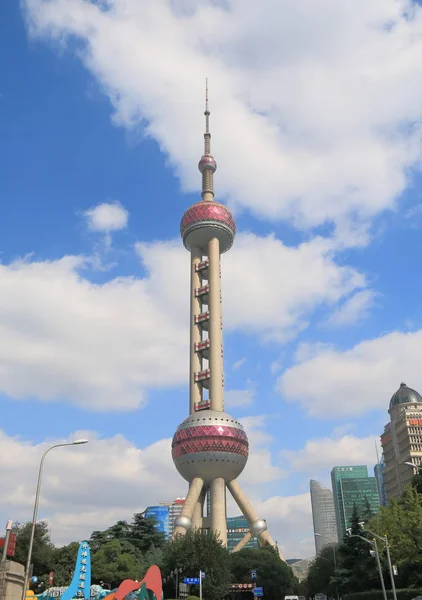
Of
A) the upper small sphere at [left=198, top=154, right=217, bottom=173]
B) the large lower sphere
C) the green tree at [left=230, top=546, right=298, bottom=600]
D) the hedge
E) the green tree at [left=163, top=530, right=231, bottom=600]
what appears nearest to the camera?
the hedge

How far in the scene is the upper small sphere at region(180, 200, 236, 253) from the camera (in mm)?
101062

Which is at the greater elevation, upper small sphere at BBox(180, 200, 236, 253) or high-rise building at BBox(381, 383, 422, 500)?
upper small sphere at BBox(180, 200, 236, 253)

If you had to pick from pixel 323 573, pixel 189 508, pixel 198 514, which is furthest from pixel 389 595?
pixel 323 573

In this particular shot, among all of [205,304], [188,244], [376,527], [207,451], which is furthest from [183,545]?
[188,244]

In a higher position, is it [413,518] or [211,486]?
[211,486]

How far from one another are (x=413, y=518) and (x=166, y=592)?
3878cm

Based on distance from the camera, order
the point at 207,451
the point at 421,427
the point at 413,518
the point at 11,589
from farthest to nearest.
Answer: the point at 421,427 < the point at 207,451 < the point at 413,518 < the point at 11,589

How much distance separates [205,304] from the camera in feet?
343

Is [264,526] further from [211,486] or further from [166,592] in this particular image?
[166,592]

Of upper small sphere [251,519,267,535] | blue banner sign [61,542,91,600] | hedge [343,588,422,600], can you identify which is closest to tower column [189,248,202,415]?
upper small sphere [251,519,267,535]

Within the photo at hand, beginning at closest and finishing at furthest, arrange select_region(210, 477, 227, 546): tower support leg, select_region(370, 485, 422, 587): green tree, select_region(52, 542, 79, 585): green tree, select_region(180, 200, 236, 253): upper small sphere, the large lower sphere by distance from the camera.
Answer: select_region(370, 485, 422, 587): green tree, select_region(52, 542, 79, 585): green tree, select_region(210, 477, 227, 546): tower support leg, the large lower sphere, select_region(180, 200, 236, 253): upper small sphere

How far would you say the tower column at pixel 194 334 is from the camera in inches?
3706

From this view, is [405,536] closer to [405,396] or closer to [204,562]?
[204,562]

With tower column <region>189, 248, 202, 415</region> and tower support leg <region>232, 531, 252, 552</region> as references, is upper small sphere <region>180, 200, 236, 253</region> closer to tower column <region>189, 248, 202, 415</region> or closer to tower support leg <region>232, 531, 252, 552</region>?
tower column <region>189, 248, 202, 415</region>
